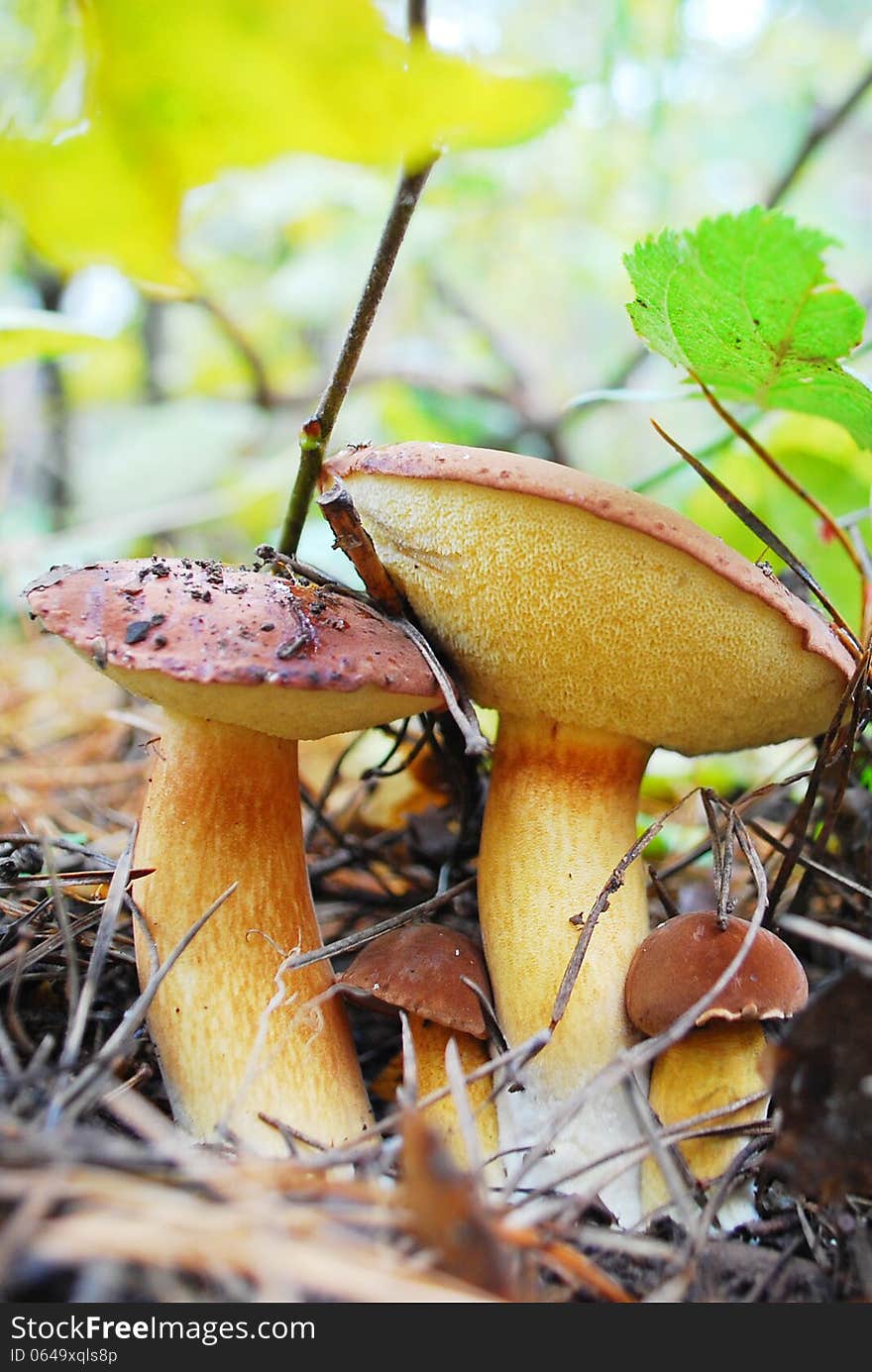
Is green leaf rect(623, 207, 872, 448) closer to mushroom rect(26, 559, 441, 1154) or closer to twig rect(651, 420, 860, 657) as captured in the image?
twig rect(651, 420, 860, 657)

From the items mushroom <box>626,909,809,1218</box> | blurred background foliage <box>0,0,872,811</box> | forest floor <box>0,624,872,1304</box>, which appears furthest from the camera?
blurred background foliage <box>0,0,872,811</box>

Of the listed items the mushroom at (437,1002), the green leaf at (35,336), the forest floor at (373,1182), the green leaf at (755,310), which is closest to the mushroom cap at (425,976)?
the mushroom at (437,1002)

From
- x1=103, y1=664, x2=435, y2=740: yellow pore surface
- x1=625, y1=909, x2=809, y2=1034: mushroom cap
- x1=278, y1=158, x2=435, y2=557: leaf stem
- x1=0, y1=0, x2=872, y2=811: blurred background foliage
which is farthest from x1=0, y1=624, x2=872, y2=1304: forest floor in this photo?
x1=0, y1=0, x2=872, y2=811: blurred background foliage

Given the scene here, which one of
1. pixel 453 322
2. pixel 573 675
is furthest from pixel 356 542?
pixel 453 322

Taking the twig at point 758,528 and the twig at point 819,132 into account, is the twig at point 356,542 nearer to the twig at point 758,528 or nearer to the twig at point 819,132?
the twig at point 758,528

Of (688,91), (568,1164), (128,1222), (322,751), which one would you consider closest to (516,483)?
(128,1222)

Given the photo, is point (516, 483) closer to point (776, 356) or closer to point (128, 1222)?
point (776, 356)
